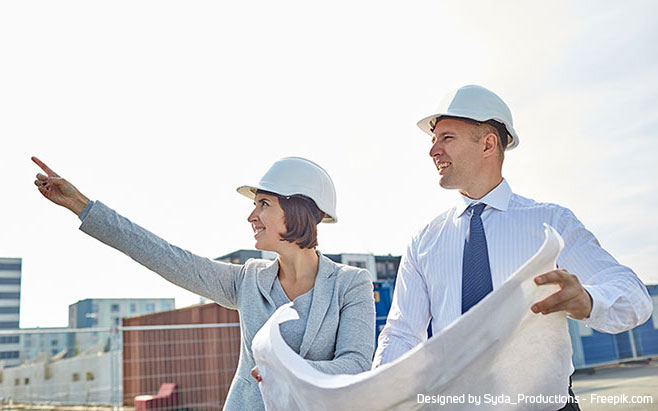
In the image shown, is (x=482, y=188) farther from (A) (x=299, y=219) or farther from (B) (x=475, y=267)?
(A) (x=299, y=219)

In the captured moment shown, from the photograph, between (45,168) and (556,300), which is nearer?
(556,300)

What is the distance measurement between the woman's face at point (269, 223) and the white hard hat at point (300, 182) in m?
0.07

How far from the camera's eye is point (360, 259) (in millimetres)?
29812

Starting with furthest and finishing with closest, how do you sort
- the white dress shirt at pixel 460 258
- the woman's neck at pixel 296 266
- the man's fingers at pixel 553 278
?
1. the woman's neck at pixel 296 266
2. the white dress shirt at pixel 460 258
3. the man's fingers at pixel 553 278

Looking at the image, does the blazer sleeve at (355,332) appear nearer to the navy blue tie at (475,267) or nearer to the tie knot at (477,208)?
the navy blue tie at (475,267)

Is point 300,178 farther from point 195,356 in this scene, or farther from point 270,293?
point 195,356

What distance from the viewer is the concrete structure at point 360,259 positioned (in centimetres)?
2777

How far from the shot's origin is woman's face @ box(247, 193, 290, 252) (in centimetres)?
270

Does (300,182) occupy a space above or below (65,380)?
above

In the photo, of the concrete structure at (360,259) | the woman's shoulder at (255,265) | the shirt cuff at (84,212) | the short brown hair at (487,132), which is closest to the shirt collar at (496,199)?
the short brown hair at (487,132)

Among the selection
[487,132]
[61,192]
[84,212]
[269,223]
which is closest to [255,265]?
[269,223]

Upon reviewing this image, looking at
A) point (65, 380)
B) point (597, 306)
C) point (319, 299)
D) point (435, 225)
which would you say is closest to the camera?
point (597, 306)

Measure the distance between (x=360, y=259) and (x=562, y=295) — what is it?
1123 inches

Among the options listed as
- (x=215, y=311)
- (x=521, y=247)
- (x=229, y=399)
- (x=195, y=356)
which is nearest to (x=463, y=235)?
(x=521, y=247)
